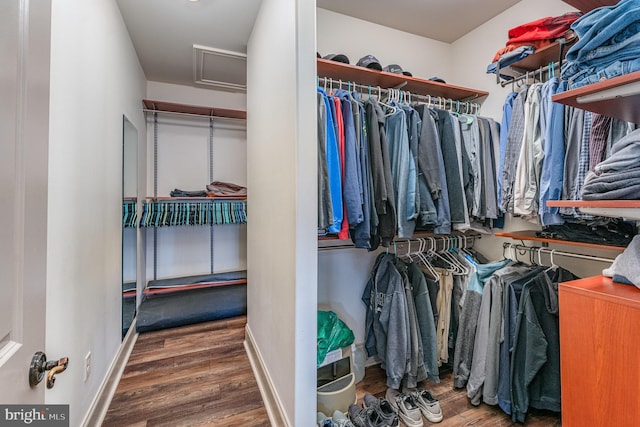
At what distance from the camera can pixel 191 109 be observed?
11.1 ft

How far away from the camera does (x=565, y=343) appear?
0.89 meters

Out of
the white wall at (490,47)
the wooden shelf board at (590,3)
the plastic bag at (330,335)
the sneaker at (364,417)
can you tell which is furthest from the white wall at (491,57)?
the sneaker at (364,417)

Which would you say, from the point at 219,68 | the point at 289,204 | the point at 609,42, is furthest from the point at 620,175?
the point at 219,68

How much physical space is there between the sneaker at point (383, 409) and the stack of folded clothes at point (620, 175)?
138cm

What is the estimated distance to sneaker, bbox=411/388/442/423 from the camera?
160cm

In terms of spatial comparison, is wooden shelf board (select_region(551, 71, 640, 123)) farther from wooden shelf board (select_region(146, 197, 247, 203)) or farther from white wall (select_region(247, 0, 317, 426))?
→ wooden shelf board (select_region(146, 197, 247, 203))

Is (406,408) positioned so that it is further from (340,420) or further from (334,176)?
(334,176)

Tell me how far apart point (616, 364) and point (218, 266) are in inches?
146

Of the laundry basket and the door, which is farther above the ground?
the door

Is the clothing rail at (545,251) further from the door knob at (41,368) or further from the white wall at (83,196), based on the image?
the white wall at (83,196)

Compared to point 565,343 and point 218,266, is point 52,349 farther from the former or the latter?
point 218,266

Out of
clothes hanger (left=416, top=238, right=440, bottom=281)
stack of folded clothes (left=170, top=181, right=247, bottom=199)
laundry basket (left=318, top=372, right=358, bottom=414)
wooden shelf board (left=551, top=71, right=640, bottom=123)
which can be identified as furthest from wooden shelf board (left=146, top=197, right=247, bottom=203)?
wooden shelf board (left=551, top=71, right=640, bottom=123)

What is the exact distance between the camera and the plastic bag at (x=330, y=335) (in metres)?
1.66

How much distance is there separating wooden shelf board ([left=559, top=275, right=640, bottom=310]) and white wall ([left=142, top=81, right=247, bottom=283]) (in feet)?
11.6
